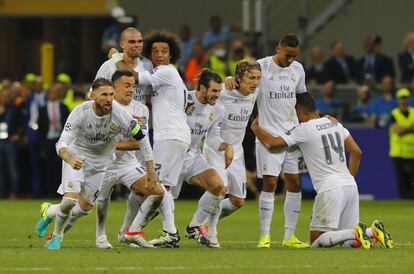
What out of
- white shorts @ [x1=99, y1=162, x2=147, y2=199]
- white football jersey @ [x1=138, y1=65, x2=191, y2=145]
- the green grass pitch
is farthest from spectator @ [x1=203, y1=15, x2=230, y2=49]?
white shorts @ [x1=99, y1=162, x2=147, y2=199]

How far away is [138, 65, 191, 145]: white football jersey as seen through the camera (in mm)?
15633

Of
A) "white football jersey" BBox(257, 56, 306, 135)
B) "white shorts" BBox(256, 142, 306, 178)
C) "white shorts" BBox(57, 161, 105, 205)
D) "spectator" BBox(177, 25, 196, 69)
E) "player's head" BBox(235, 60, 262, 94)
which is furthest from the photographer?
"spectator" BBox(177, 25, 196, 69)

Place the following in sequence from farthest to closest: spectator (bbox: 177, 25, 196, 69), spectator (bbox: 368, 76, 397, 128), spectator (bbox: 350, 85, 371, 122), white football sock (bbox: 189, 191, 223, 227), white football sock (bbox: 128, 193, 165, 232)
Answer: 1. spectator (bbox: 177, 25, 196, 69)
2. spectator (bbox: 350, 85, 371, 122)
3. spectator (bbox: 368, 76, 397, 128)
4. white football sock (bbox: 189, 191, 223, 227)
5. white football sock (bbox: 128, 193, 165, 232)

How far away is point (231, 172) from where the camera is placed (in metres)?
16.7

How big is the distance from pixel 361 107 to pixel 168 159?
38.5 feet

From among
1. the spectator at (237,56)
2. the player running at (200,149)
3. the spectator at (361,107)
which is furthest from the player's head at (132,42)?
the spectator at (361,107)

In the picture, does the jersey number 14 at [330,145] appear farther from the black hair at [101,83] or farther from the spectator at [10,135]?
the spectator at [10,135]

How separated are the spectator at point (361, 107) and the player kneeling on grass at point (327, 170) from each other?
11084mm

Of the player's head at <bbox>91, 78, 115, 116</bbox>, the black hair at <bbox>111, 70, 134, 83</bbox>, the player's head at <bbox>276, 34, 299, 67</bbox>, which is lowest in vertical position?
the player's head at <bbox>91, 78, 115, 116</bbox>

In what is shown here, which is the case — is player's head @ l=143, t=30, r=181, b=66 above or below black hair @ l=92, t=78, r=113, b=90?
above

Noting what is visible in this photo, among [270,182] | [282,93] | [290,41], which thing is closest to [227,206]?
[270,182]

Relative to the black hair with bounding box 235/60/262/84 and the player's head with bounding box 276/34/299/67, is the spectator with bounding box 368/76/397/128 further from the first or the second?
the black hair with bounding box 235/60/262/84

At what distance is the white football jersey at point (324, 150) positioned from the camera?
1534 cm

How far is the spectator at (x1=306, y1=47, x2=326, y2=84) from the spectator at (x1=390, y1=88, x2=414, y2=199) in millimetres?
2016
